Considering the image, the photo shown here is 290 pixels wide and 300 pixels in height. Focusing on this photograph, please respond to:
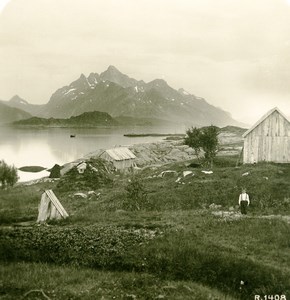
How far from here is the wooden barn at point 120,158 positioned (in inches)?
2127

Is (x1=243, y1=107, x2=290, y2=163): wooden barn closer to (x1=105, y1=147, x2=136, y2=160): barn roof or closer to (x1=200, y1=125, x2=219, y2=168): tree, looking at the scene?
(x1=200, y1=125, x2=219, y2=168): tree

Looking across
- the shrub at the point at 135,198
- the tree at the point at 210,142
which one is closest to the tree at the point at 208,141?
the tree at the point at 210,142

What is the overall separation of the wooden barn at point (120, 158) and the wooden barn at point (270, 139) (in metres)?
21.8

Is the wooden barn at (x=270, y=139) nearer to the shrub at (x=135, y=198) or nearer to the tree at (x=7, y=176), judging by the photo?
the shrub at (x=135, y=198)

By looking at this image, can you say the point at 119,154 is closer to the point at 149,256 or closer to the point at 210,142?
the point at 210,142

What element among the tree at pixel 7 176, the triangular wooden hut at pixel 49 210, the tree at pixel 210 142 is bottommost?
the tree at pixel 7 176

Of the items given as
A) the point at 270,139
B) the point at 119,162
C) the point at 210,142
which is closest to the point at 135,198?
the point at 270,139

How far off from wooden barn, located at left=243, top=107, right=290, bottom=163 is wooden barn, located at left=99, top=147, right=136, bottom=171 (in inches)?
860

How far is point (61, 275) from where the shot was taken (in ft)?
38.7

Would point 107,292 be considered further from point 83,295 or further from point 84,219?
point 84,219

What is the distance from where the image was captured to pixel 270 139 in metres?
36.9

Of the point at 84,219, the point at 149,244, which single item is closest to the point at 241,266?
the point at 149,244

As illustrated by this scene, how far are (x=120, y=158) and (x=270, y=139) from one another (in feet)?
78.8

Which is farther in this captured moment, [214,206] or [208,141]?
[208,141]
